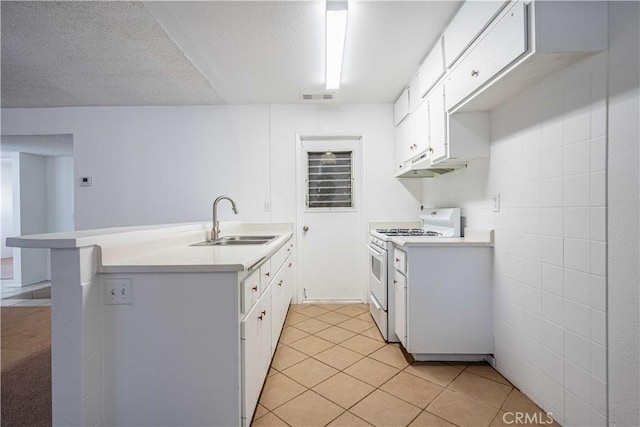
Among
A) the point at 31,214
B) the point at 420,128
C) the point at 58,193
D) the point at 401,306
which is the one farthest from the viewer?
the point at 58,193

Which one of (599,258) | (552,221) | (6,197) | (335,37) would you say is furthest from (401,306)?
(6,197)

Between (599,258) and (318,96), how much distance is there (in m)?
2.86

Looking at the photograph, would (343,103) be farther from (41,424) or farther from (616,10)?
(41,424)

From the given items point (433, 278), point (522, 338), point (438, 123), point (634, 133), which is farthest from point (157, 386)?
point (438, 123)

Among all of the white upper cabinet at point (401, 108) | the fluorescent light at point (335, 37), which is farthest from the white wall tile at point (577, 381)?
the white upper cabinet at point (401, 108)

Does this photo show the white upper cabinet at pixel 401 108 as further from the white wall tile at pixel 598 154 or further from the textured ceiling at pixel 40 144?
the textured ceiling at pixel 40 144

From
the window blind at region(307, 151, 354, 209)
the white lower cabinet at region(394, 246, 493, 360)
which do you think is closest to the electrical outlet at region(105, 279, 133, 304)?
the white lower cabinet at region(394, 246, 493, 360)

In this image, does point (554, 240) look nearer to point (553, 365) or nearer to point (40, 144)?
point (553, 365)

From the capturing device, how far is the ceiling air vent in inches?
130

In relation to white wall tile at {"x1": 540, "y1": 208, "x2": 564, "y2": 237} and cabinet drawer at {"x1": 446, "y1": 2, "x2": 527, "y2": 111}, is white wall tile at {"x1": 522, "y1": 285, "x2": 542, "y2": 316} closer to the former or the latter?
white wall tile at {"x1": 540, "y1": 208, "x2": 564, "y2": 237}

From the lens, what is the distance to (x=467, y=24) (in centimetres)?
178

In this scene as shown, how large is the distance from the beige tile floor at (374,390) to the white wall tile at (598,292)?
2.39 feet

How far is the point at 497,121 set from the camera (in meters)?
2.04
